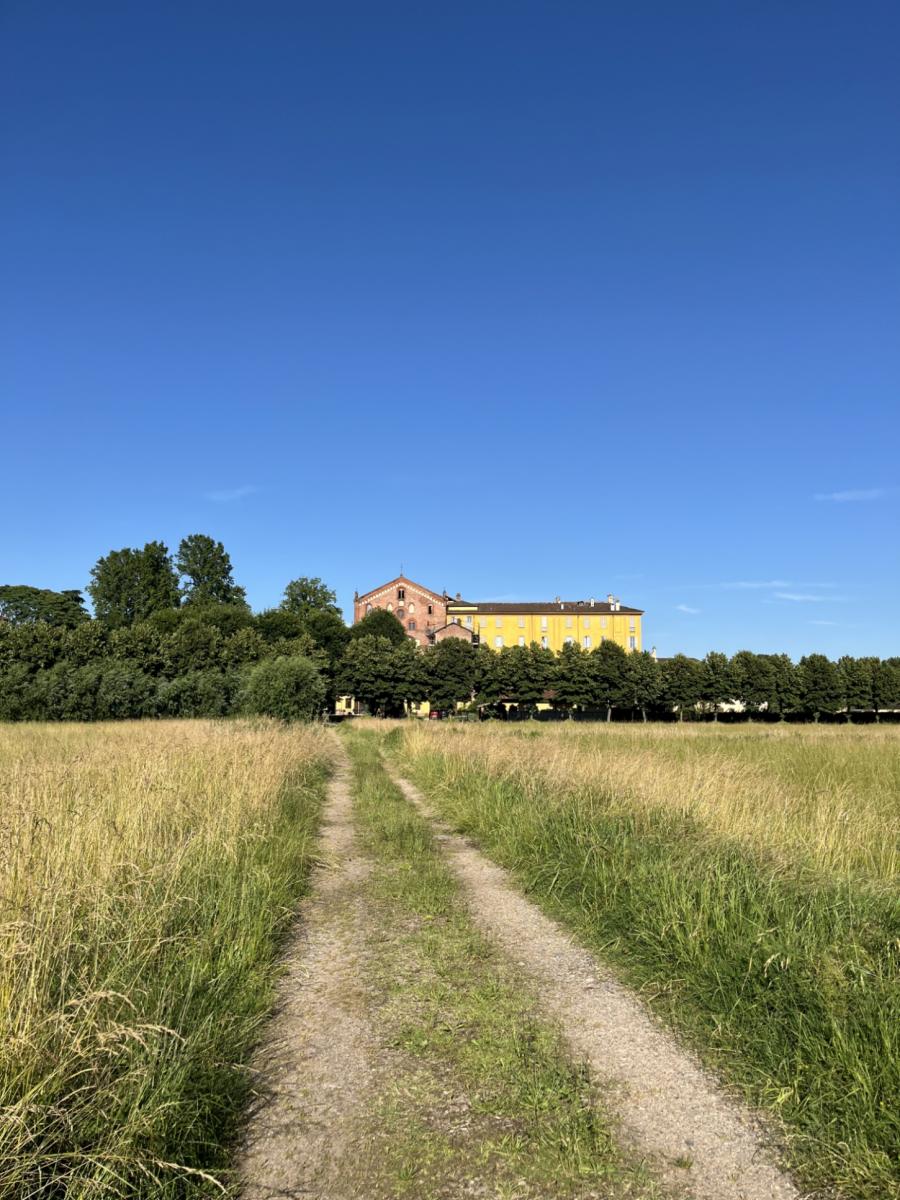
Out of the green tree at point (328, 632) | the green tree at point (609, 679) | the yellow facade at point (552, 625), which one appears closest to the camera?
the green tree at point (609, 679)

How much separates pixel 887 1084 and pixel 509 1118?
1830mm

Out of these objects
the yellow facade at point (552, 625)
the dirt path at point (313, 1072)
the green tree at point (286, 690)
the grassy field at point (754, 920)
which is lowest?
the dirt path at point (313, 1072)

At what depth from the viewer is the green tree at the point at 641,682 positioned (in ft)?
265

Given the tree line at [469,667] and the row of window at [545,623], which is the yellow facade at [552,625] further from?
the tree line at [469,667]

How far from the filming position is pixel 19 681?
4478cm

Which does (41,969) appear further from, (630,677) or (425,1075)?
(630,677)

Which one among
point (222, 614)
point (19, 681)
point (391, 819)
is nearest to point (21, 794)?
point (391, 819)

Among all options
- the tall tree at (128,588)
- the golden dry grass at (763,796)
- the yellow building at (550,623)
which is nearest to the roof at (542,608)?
the yellow building at (550,623)

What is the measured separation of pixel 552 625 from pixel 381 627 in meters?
36.8

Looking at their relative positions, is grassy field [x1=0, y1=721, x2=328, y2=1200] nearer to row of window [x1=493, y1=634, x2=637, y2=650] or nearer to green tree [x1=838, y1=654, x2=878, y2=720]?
green tree [x1=838, y1=654, x2=878, y2=720]

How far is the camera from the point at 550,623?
117 metres

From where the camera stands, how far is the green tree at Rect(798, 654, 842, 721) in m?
81.2

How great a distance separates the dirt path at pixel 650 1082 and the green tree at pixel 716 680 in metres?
82.1

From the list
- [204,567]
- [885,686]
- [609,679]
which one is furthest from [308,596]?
[885,686]
